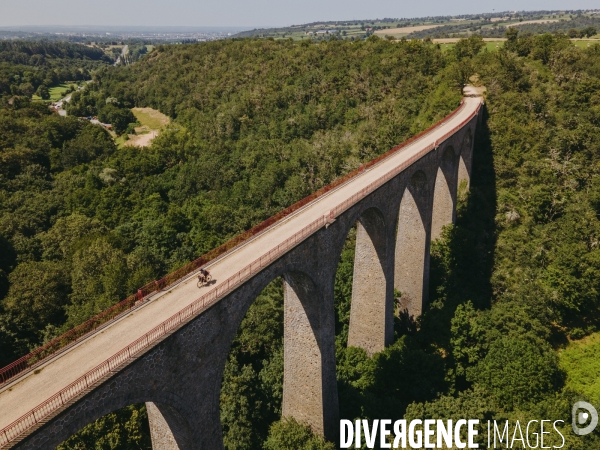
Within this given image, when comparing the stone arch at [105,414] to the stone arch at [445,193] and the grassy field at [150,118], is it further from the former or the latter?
the grassy field at [150,118]

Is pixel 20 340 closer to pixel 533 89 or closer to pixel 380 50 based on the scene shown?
pixel 533 89

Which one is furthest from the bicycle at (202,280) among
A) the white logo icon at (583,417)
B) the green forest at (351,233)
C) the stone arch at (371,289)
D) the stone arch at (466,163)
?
the stone arch at (466,163)

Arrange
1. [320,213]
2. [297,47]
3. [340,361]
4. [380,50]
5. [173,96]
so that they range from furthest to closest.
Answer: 1. [173,96]
2. [297,47]
3. [380,50]
4. [340,361]
5. [320,213]

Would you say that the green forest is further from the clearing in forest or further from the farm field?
the clearing in forest

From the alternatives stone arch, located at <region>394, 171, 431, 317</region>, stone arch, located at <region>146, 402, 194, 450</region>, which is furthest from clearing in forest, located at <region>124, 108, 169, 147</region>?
stone arch, located at <region>146, 402, 194, 450</region>

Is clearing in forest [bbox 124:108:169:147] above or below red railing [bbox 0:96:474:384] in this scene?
above

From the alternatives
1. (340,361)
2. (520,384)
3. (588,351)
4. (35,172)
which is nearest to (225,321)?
(340,361)

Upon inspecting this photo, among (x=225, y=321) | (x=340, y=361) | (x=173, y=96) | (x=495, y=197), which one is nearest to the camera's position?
(x=225, y=321)
